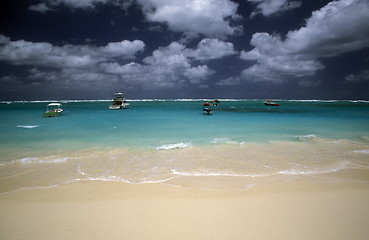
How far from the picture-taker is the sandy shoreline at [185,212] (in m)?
3.66

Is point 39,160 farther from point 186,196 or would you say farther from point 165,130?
point 165,130

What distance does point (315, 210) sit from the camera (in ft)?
14.4

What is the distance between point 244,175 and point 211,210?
2768 millimetres

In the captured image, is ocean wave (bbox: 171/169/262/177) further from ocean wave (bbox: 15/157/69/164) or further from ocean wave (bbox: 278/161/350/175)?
ocean wave (bbox: 15/157/69/164)

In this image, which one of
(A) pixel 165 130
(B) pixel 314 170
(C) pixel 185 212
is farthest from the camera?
(A) pixel 165 130

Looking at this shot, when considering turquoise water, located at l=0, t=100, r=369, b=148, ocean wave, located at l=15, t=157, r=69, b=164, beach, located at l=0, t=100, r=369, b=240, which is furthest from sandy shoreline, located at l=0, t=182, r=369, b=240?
turquoise water, located at l=0, t=100, r=369, b=148

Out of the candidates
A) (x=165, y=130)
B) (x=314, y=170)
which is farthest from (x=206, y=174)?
(x=165, y=130)

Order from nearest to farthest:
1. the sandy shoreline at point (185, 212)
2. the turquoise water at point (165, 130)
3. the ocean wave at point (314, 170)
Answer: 1. the sandy shoreline at point (185, 212)
2. the ocean wave at point (314, 170)
3. the turquoise water at point (165, 130)

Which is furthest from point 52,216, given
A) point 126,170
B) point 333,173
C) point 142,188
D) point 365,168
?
point 365,168

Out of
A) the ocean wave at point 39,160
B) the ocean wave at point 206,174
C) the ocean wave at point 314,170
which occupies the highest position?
the ocean wave at point 314,170

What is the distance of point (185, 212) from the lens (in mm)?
4414

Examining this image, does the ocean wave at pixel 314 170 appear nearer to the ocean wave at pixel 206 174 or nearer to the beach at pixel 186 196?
the beach at pixel 186 196

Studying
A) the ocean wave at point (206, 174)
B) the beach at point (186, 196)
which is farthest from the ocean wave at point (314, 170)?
the ocean wave at point (206, 174)

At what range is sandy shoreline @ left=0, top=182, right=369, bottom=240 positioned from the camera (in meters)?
3.66
